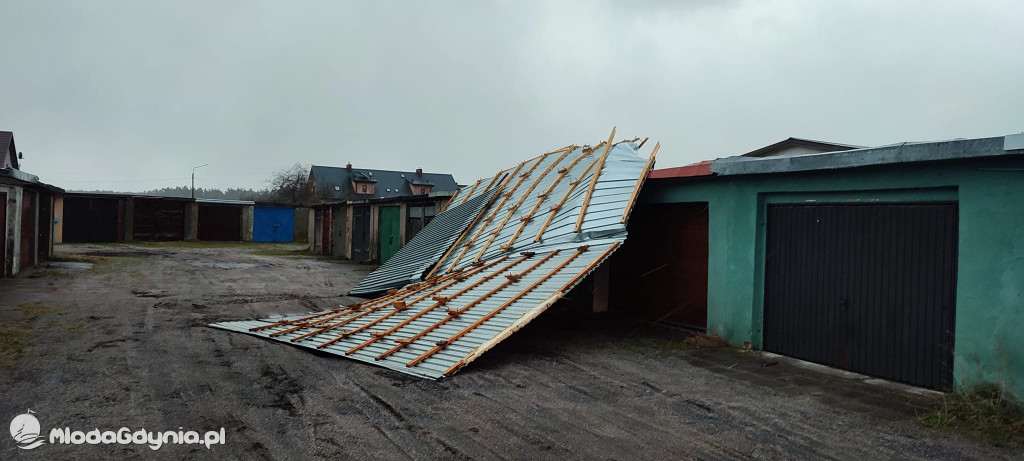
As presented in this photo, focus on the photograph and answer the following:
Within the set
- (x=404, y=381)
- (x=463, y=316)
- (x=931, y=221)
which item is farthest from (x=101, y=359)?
(x=931, y=221)

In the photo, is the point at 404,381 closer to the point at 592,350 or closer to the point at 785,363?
the point at 592,350

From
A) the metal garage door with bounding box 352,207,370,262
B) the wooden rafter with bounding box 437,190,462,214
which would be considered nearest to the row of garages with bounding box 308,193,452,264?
the metal garage door with bounding box 352,207,370,262

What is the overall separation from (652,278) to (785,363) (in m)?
3.33

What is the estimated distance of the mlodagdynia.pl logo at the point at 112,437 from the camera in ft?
15.6

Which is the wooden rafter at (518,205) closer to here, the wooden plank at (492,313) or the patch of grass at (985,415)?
the wooden plank at (492,313)

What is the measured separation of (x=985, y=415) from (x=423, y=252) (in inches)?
435

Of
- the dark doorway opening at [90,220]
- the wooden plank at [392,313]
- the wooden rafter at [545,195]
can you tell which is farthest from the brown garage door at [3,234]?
the dark doorway opening at [90,220]

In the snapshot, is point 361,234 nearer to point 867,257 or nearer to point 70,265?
point 70,265

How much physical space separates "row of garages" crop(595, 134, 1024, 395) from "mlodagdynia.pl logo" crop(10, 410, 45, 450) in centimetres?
779

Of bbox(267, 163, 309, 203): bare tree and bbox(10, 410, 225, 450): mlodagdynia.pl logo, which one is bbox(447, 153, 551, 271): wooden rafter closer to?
bbox(10, 410, 225, 450): mlodagdynia.pl logo

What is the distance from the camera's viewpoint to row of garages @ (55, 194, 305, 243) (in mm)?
35188

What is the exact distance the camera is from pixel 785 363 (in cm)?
783

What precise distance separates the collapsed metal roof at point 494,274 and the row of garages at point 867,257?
156 centimetres

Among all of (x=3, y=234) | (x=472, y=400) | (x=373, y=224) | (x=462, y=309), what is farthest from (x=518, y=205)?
(x=3, y=234)
